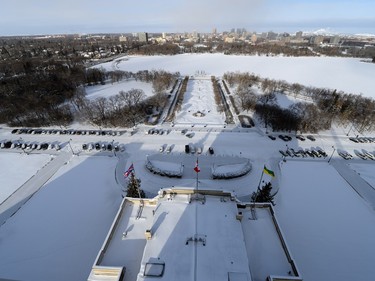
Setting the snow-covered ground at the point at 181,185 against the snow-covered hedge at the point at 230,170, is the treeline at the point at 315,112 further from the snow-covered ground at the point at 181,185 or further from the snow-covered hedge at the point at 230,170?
the snow-covered hedge at the point at 230,170

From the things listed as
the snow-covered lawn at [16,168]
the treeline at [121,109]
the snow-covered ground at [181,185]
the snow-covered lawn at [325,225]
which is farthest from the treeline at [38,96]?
the snow-covered lawn at [325,225]

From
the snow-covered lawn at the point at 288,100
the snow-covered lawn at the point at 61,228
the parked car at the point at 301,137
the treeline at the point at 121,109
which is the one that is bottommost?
the snow-covered lawn at the point at 288,100

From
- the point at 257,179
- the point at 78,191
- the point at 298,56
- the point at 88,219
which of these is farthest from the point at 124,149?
the point at 298,56

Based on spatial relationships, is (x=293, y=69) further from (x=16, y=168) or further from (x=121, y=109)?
(x=16, y=168)

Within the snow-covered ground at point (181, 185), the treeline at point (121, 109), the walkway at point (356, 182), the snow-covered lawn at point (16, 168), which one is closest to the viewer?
the snow-covered ground at point (181, 185)

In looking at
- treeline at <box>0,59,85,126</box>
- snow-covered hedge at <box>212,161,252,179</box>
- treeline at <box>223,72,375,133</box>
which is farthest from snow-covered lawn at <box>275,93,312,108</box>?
treeline at <box>0,59,85,126</box>

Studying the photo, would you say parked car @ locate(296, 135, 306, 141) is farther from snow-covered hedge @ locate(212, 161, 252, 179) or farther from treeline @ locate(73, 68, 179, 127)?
treeline @ locate(73, 68, 179, 127)

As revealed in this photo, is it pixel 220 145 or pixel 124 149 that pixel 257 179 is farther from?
pixel 124 149
